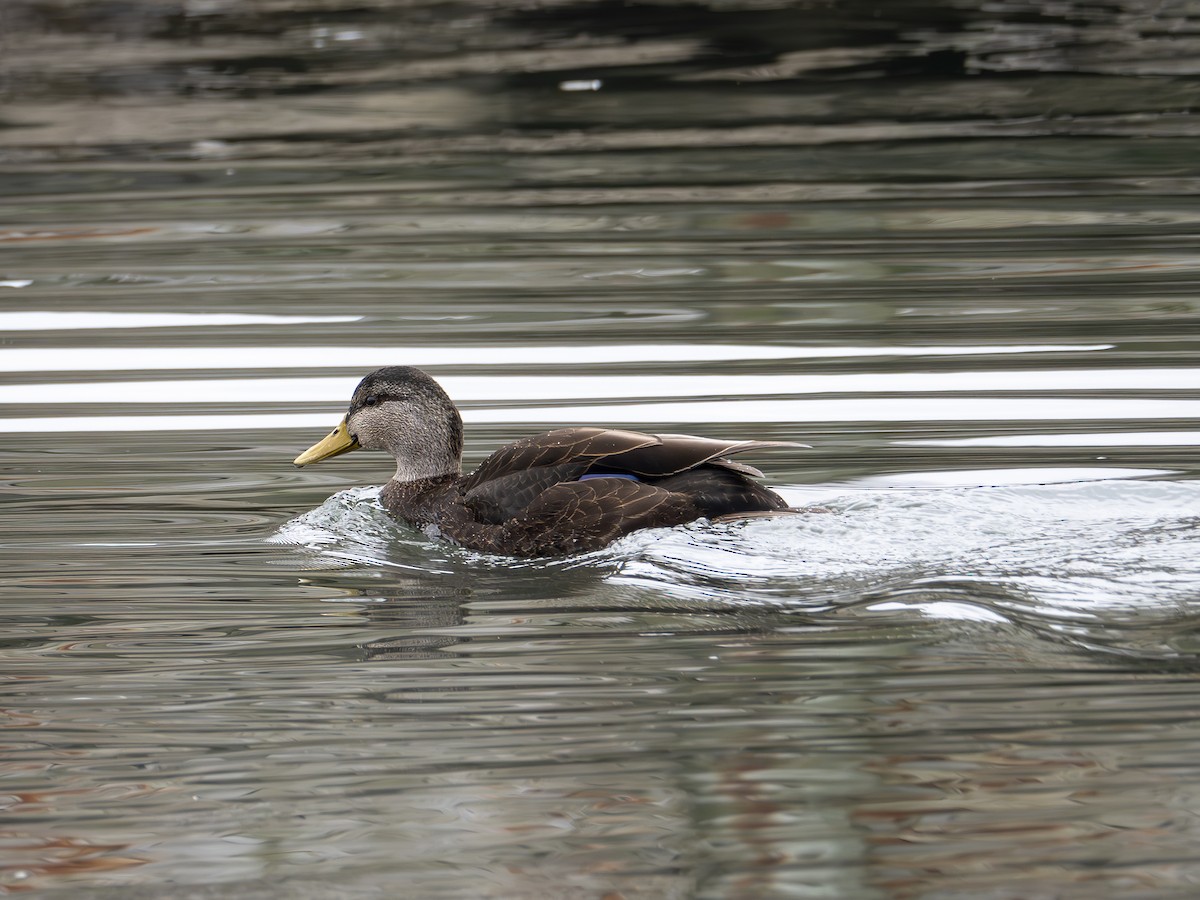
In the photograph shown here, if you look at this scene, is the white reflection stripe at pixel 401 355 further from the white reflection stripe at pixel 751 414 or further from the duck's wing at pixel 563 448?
the duck's wing at pixel 563 448

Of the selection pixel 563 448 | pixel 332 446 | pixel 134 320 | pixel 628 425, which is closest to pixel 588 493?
pixel 563 448

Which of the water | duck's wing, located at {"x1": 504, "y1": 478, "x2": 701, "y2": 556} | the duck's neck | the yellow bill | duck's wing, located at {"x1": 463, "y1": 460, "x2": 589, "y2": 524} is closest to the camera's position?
the water

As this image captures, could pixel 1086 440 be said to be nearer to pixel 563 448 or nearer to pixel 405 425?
pixel 563 448

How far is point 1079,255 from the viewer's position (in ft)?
36.4

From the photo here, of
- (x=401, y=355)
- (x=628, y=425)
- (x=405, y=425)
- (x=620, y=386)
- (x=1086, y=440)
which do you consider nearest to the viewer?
(x=405, y=425)

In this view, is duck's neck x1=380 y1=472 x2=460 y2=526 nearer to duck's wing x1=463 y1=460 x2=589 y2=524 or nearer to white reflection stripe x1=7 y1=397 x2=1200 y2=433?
duck's wing x1=463 y1=460 x2=589 y2=524

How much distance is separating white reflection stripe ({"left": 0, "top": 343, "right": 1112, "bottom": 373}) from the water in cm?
4

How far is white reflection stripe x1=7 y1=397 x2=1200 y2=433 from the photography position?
8297 millimetres

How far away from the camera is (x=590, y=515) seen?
6.74 m

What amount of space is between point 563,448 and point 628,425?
1.61 metres

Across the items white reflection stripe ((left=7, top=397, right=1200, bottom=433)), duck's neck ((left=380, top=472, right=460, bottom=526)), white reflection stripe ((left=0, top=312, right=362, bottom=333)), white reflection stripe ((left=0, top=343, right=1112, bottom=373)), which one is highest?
white reflection stripe ((left=0, top=312, right=362, bottom=333))

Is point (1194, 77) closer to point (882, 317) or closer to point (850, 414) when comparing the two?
point (882, 317)

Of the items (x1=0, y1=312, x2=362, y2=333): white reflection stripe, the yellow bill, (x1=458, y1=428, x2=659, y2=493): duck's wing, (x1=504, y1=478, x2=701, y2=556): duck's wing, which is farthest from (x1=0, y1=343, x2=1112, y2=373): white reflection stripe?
(x1=504, y1=478, x2=701, y2=556): duck's wing

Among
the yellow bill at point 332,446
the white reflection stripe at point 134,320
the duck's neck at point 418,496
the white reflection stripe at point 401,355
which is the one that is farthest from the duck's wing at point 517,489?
the white reflection stripe at point 134,320
